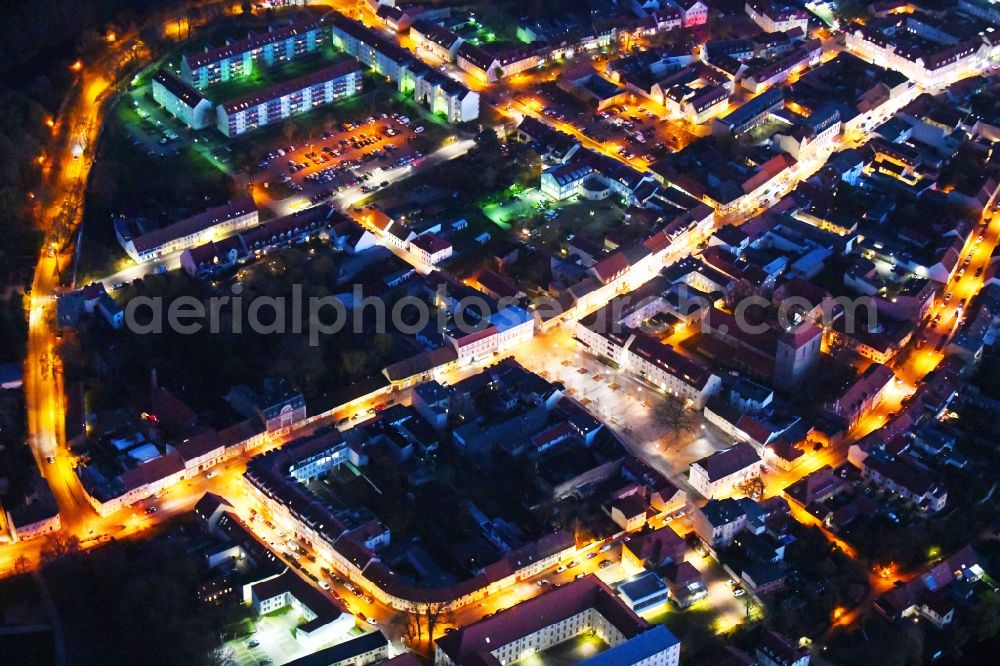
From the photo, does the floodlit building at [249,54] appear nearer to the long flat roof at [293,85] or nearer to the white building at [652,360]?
the long flat roof at [293,85]

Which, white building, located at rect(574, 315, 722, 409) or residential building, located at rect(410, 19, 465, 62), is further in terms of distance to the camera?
residential building, located at rect(410, 19, 465, 62)

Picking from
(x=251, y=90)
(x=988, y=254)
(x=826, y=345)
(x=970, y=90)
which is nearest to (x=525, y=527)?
(x=826, y=345)

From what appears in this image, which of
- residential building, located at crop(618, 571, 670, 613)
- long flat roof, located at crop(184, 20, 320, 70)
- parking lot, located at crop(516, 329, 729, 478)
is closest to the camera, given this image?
residential building, located at crop(618, 571, 670, 613)

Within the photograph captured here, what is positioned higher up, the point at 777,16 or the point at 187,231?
the point at 777,16

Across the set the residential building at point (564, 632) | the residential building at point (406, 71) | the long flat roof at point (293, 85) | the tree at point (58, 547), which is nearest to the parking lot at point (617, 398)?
the residential building at point (564, 632)

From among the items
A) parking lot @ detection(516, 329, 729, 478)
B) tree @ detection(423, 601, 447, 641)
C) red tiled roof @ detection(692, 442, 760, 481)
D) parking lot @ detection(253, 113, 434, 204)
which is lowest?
parking lot @ detection(516, 329, 729, 478)

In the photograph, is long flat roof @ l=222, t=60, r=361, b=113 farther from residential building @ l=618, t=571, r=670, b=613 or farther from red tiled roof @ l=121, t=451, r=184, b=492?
residential building @ l=618, t=571, r=670, b=613

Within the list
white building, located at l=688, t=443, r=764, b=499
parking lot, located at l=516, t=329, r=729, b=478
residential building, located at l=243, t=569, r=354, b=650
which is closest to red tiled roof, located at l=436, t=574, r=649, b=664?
residential building, located at l=243, t=569, r=354, b=650

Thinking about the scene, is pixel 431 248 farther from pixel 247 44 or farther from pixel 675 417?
pixel 247 44

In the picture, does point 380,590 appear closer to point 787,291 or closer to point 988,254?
point 787,291

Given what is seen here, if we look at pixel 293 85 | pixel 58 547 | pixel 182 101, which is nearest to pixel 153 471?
pixel 58 547
